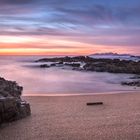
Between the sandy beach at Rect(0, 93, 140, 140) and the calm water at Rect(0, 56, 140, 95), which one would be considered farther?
the calm water at Rect(0, 56, 140, 95)

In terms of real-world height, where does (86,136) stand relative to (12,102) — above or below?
below

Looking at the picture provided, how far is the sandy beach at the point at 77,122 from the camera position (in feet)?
27.0

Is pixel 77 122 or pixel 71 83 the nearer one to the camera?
pixel 77 122

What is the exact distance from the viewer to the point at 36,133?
845 cm

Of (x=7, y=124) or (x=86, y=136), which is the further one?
(x=7, y=124)

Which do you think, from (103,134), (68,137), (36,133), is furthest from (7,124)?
(103,134)

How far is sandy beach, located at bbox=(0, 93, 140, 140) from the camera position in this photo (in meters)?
8.22

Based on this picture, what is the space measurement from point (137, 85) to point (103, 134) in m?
11.1

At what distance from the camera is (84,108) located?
11.5 metres

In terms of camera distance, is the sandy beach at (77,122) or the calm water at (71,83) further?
the calm water at (71,83)

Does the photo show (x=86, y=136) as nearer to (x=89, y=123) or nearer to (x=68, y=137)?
(x=68, y=137)

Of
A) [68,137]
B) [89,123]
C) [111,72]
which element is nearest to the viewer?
[68,137]

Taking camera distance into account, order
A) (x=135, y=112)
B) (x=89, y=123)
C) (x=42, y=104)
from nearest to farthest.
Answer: (x=89, y=123) → (x=135, y=112) → (x=42, y=104)

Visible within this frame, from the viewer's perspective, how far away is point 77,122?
9.47 meters
